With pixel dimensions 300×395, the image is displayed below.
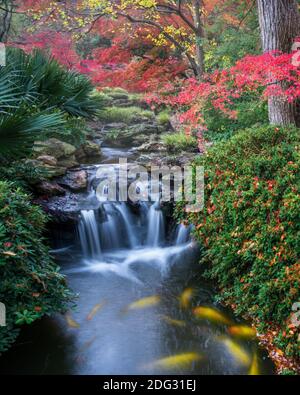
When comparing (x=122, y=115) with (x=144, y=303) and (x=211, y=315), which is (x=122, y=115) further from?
(x=211, y=315)

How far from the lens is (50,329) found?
5.14 m

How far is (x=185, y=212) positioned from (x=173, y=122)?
763cm

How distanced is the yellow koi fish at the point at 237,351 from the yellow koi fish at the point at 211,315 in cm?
36

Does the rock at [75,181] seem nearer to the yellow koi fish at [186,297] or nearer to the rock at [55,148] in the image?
the rock at [55,148]

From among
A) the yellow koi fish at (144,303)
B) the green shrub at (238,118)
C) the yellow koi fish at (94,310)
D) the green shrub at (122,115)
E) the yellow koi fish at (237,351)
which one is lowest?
the yellow koi fish at (237,351)

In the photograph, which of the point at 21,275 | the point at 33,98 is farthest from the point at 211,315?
the point at 33,98

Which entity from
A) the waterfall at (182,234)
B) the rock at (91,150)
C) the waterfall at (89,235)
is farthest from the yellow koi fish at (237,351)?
the rock at (91,150)

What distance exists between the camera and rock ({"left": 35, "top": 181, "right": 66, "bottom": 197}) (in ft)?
26.5

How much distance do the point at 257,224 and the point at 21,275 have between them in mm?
3055

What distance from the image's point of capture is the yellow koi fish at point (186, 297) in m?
5.78

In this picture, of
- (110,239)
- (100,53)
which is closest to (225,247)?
(110,239)

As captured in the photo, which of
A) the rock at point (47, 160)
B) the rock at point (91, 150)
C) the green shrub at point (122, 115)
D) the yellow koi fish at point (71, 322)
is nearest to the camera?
the yellow koi fish at point (71, 322)
